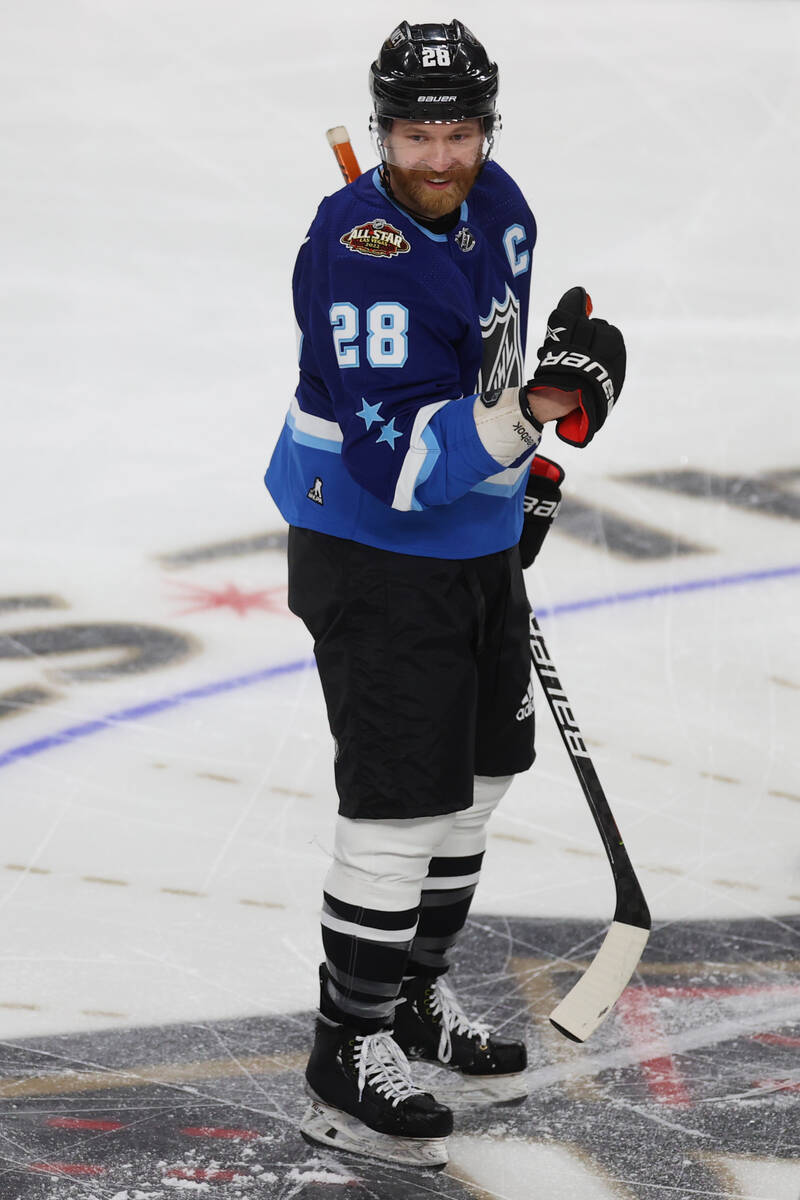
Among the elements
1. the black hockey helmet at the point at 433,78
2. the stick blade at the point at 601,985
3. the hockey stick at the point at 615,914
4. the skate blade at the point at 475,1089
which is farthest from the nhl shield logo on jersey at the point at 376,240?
the skate blade at the point at 475,1089

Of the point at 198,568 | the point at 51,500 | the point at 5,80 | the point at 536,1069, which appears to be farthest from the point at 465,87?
the point at 5,80

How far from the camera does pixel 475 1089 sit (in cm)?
220

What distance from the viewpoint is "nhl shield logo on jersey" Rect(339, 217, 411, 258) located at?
6.10 feet

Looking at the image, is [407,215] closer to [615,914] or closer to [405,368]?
[405,368]

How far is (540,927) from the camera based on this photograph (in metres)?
2.61

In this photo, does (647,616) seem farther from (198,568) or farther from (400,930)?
(400,930)

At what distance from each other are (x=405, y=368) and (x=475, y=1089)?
0.99 metres

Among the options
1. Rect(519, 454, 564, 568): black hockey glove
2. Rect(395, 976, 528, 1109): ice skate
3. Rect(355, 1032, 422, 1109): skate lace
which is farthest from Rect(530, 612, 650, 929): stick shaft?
Rect(355, 1032, 422, 1109): skate lace

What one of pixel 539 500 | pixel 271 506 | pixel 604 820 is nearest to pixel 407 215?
pixel 539 500

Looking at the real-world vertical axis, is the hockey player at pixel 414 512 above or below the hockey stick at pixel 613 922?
above

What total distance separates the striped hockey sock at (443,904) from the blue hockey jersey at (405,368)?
18.4 inches

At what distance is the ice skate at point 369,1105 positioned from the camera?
204 cm

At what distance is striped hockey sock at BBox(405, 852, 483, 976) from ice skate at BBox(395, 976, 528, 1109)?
54 millimetres

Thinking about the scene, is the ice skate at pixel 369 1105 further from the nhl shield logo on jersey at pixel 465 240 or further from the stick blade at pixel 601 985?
the nhl shield logo on jersey at pixel 465 240
